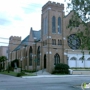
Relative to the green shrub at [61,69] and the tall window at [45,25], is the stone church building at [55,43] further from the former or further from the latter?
the green shrub at [61,69]

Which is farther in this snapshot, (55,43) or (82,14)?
(55,43)

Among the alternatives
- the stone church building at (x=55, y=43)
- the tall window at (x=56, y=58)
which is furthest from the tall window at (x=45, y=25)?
the tall window at (x=56, y=58)

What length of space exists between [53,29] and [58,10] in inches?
190


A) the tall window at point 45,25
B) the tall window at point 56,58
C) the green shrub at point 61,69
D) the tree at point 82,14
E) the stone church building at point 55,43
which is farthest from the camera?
the tall window at point 45,25

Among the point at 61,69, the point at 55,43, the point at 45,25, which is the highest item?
the point at 45,25

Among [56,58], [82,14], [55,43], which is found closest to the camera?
[82,14]

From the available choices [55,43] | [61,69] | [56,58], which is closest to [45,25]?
[55,43]

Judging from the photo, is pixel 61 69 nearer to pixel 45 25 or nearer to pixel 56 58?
pixel 56 58

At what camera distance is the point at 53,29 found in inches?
1785

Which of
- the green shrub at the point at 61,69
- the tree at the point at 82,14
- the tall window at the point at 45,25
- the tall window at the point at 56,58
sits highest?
the tall window at the point at 45,25

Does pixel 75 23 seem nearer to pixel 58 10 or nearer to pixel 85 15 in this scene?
pixel 85 15

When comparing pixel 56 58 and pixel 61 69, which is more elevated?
pixel 56 58

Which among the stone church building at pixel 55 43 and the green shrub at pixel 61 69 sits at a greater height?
the stone church building at pixel 55 43

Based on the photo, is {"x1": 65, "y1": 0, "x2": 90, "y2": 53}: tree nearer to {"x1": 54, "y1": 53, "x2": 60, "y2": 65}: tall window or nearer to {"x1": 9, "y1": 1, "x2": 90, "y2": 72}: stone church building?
{"x1": 9, "y1": 1, "x2": 90, "y2": 72}: stone church building
